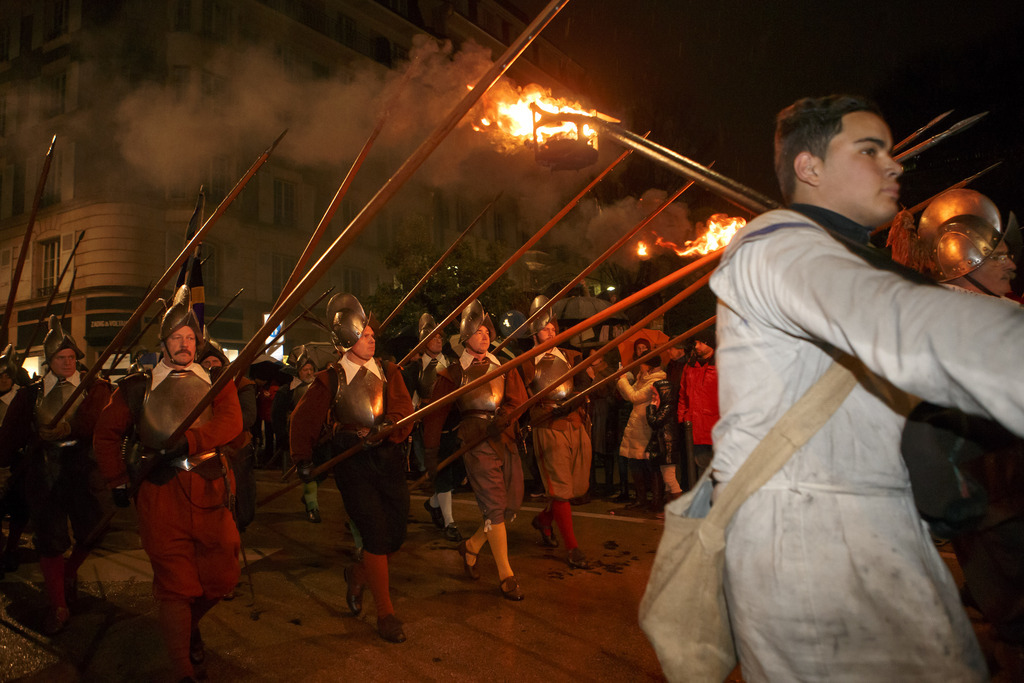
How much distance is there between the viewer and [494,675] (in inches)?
148

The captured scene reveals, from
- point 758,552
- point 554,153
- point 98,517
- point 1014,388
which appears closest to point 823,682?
point 758,552

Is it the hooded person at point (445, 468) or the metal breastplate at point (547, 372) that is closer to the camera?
the metal breastplate at point (547, 372)

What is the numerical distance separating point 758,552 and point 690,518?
156 millimetres

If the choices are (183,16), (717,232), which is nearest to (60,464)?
(717,232)

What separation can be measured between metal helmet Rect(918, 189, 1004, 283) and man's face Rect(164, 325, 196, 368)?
14.7 feet

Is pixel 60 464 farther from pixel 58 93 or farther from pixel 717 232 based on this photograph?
pixel 58 93

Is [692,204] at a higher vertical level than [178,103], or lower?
lower

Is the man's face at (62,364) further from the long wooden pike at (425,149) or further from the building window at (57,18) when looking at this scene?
the building window at (57,18)

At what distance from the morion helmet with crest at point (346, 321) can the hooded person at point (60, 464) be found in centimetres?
209

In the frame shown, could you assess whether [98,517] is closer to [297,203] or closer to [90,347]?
[90,347]

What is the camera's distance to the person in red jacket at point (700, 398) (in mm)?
7820

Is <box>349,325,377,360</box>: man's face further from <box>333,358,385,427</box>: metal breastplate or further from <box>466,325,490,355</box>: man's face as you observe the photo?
<box>466,325,490,355</box>: man's face

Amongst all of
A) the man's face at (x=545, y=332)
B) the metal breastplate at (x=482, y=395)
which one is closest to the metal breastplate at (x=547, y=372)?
the man's face at (x=545, y=332)

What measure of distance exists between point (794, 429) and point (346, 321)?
4.22 m
